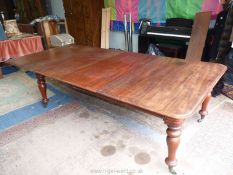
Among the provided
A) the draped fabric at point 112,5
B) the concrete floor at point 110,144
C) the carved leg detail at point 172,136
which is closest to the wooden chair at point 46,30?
the draped fabric at point 112,5

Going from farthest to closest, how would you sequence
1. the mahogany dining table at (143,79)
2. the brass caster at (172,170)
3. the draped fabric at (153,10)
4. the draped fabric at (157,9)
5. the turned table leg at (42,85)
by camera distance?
the draped fabric at (153,10) → the draped fabric at (157,9) → the turned table leg at (42,85) → the brass caster at (172,170) → the mahogany dining table at (143,79)

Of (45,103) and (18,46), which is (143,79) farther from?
(18,46)

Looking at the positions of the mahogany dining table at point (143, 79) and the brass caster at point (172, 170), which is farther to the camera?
the brass caster at point (172, 170)

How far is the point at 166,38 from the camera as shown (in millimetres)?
3074

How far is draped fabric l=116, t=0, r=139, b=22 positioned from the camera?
3574mm

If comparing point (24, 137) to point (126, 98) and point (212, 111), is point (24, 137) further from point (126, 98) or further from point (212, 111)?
point (212, 111)

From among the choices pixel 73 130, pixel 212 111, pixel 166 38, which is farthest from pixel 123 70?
pixel 166 38

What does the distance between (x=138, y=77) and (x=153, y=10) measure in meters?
2.32

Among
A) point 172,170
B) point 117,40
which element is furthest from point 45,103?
point 117,40

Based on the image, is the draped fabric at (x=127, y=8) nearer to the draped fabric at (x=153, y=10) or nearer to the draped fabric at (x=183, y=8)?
the draped fabric at (x=153, y=10)

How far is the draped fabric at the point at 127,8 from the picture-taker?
141 inches

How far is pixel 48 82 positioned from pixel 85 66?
Result: 1443 millimetres

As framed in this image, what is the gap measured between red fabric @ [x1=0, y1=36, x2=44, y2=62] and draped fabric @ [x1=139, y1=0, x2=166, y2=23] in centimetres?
190

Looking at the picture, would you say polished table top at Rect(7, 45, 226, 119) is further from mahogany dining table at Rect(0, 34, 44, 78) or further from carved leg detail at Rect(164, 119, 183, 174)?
mahogany dining table at Rect(0, 34, 44, 78)
